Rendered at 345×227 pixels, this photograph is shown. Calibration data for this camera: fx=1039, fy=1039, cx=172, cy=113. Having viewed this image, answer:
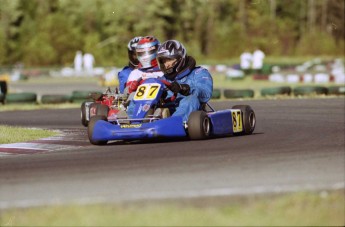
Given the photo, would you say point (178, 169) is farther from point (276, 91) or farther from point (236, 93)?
point (276, 91)

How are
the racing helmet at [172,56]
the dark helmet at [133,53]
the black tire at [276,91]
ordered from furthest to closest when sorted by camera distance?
the black tire at [276,91] < the dark helmet at [133,53] < the racing helmet at [172,56]

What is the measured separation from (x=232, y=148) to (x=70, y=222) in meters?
4.39

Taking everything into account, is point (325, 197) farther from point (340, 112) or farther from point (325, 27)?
point (325, 27)

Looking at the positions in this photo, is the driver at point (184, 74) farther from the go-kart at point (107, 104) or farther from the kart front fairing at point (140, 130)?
the go-kart at point (107, 104)

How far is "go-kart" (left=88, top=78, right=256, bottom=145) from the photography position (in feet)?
37.0

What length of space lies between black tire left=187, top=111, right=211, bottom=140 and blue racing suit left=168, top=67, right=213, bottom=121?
0.63 feet

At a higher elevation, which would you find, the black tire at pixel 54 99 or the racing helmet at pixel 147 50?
the racing helmet at pixel 147 50

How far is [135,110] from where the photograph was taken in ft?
37.8

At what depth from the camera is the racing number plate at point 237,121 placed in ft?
41.0

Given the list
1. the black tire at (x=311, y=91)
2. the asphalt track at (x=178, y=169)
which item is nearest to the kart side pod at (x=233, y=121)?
the asphalt track at (x=178, y=169)

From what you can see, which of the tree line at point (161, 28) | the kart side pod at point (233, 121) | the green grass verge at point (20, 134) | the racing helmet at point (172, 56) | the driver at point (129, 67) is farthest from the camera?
the tree line at point (161, 28)

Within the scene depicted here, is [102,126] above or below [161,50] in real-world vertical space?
below

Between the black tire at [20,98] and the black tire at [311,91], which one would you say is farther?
the black tire at [311,91]

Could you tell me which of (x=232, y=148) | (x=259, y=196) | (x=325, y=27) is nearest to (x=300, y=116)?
(x=232, y=148)
